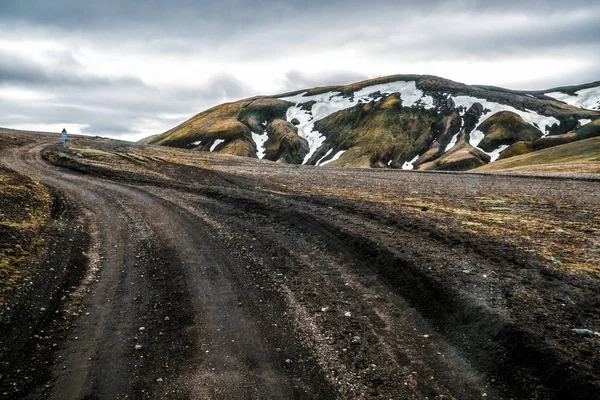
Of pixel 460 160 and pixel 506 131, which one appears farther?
pixel 506 131

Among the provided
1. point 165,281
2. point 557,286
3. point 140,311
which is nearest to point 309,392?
point 140,311

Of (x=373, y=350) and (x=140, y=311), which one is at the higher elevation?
(x=140, y=311)

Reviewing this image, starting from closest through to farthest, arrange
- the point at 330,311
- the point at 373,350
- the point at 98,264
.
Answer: the point at 373,350 → the point at 330,311 → the point at 98,264

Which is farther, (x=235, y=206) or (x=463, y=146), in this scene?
(x=463, y=146)

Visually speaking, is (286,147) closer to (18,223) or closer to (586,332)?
(18,223)

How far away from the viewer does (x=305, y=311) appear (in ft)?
31.0

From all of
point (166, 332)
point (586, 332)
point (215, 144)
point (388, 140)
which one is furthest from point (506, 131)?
point (166, 332)

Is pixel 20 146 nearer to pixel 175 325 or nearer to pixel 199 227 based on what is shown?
pixel 199 227

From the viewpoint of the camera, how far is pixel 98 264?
11.8 metres

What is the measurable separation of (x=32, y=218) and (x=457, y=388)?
54.6 feet

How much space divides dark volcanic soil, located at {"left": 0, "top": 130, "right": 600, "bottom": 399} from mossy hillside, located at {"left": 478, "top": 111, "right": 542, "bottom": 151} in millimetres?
171564

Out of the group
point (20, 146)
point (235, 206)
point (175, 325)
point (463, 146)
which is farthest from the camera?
point (463, 146)

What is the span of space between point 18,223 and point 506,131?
194 metres

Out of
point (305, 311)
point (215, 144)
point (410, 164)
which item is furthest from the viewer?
point (215, 144)
